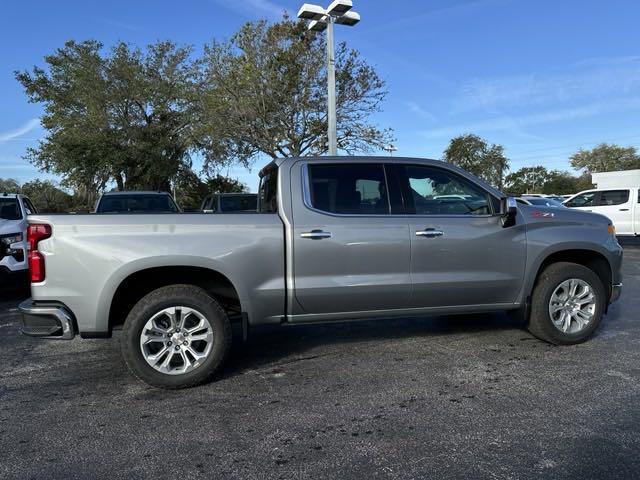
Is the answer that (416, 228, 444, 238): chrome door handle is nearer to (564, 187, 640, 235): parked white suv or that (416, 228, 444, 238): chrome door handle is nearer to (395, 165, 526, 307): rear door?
(395, 165, 526, 307): rear door

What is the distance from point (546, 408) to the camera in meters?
3.77

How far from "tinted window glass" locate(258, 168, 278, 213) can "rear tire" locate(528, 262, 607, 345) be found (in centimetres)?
275

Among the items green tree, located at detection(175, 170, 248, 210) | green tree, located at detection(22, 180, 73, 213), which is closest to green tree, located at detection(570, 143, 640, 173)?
green tree, located at detection(175, 170, 248, 210)

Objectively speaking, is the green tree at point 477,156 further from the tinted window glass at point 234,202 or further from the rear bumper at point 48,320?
the rear bumper at point 48,320

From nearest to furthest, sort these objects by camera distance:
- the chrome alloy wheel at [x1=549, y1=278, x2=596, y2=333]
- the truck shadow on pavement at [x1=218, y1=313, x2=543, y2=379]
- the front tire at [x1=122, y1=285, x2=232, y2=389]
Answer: the front tire at [x1=122, y1=285, x2=232, y2=389], the truck shadow on pavement at [x1=218, y1=313, x2=543, y2=379], the chrome alloy wheel at [x1=549, y1=278, x2=596, y2=333]

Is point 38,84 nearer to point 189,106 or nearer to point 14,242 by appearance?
point 189,106

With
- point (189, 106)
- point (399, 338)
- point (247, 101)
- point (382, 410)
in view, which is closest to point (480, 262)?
point (399, 338)

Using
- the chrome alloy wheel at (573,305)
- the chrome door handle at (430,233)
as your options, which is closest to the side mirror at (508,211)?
the chrome door handle at (430,233)

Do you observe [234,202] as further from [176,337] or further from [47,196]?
[47,196]

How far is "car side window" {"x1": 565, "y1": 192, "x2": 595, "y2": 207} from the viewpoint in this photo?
16938 millimetres

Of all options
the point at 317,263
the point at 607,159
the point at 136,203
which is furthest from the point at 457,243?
the point at 607,159

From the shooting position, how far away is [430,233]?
479 centimetres

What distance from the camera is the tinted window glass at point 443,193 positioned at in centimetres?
500

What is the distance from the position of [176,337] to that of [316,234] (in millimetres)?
1434
